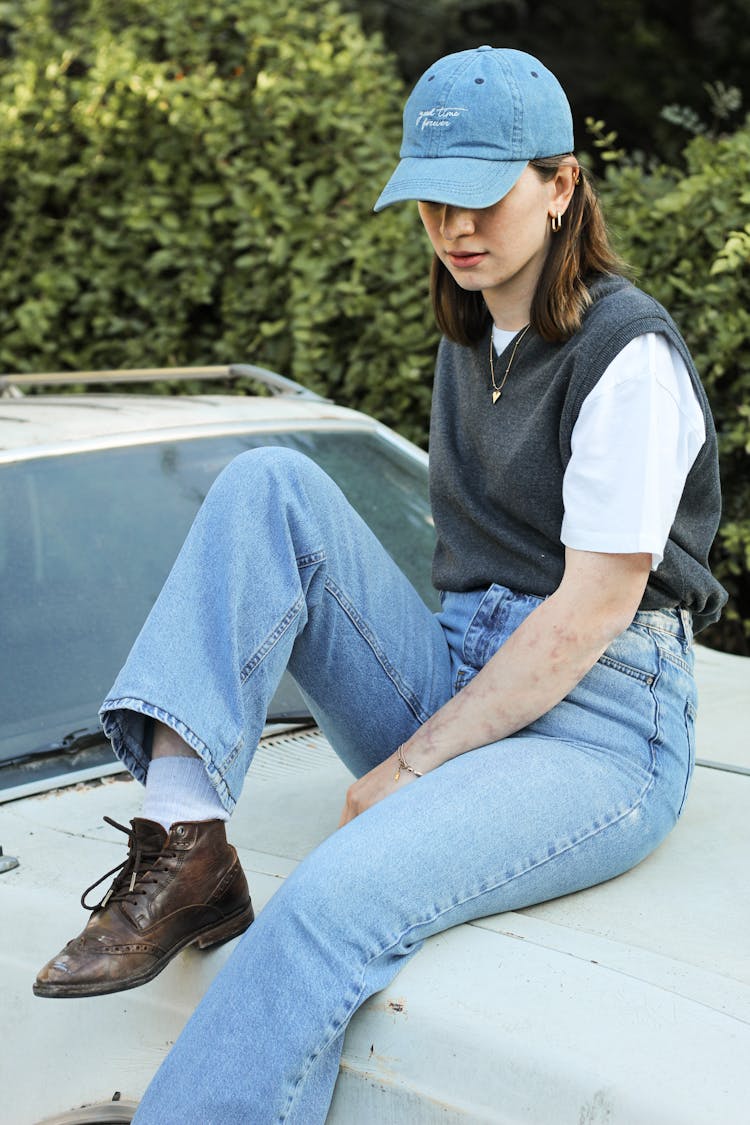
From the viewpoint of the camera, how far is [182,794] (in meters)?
Result: 1.85

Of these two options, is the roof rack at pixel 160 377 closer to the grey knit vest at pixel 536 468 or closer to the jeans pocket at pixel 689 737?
the grey knit vest at pixel 536 468

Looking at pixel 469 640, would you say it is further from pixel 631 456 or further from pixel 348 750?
pixel 631 456

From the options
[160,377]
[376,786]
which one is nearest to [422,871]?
[376,786]

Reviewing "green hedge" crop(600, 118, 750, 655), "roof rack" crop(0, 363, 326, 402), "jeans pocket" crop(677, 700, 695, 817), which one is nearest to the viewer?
"jeans pocket" crop(677, 700, 695, 817)

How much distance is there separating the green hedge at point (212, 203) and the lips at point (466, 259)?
2493 mm

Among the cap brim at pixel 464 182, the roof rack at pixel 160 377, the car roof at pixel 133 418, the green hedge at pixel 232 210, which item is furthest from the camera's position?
the green hedge at pixel 232 210

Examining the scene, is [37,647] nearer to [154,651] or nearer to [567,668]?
[154,651]

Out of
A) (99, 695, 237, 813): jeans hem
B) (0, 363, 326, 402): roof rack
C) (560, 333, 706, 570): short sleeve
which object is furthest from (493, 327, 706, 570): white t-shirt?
(0, 363, 326, 402): roof rack

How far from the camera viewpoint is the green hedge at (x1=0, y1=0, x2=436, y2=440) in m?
4.76

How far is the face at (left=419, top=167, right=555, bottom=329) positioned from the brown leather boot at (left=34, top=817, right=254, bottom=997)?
90 centimetres

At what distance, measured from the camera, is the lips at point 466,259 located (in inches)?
79.1

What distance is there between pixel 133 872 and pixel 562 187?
1165 millimetres

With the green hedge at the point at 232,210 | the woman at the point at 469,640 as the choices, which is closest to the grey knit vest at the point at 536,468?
the woman at the point at 469,640

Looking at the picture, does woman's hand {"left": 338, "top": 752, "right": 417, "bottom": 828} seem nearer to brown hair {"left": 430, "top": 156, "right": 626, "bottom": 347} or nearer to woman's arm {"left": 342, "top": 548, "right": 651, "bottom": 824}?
woman's arm {"left": 342, "top": 548, "right": 651, "bottom": 824}
